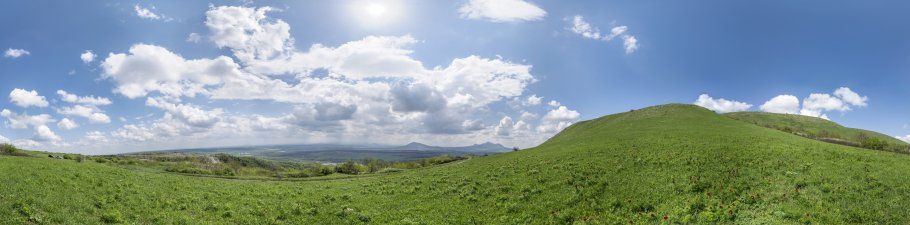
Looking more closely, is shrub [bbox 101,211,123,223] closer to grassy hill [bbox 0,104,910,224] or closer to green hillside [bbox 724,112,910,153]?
grassy hill [bbox 0,104,910,224]

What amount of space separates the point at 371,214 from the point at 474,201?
7.25 m

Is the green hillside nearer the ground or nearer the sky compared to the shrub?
nearer the sky

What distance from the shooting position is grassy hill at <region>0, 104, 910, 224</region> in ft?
68.7

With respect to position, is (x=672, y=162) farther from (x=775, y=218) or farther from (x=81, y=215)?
(x=81, y=215)

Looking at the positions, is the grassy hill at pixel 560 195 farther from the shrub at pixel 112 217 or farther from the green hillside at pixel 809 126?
the green hillside at pixel 809 126

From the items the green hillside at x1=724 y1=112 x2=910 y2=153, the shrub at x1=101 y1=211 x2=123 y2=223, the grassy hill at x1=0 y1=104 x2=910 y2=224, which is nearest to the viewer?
the grassy hill at x1=0 y1=104 x2=910 y2=224

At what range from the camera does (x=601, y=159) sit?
4059 cm

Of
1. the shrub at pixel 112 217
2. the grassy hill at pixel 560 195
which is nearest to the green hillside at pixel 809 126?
the grassy hill at pixel 560 195

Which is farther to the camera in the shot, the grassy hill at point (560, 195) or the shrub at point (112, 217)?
the shrub at point (112, 217)

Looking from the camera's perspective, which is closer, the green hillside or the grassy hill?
the grassy hill

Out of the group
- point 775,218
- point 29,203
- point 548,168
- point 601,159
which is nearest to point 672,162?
point 601,159

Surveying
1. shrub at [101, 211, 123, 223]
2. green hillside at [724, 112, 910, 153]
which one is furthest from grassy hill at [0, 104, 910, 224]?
green hillside at [724, 112, 910, 153]

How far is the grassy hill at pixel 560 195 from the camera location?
21.0 meters

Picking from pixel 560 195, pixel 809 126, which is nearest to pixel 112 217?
pixel 560 195
